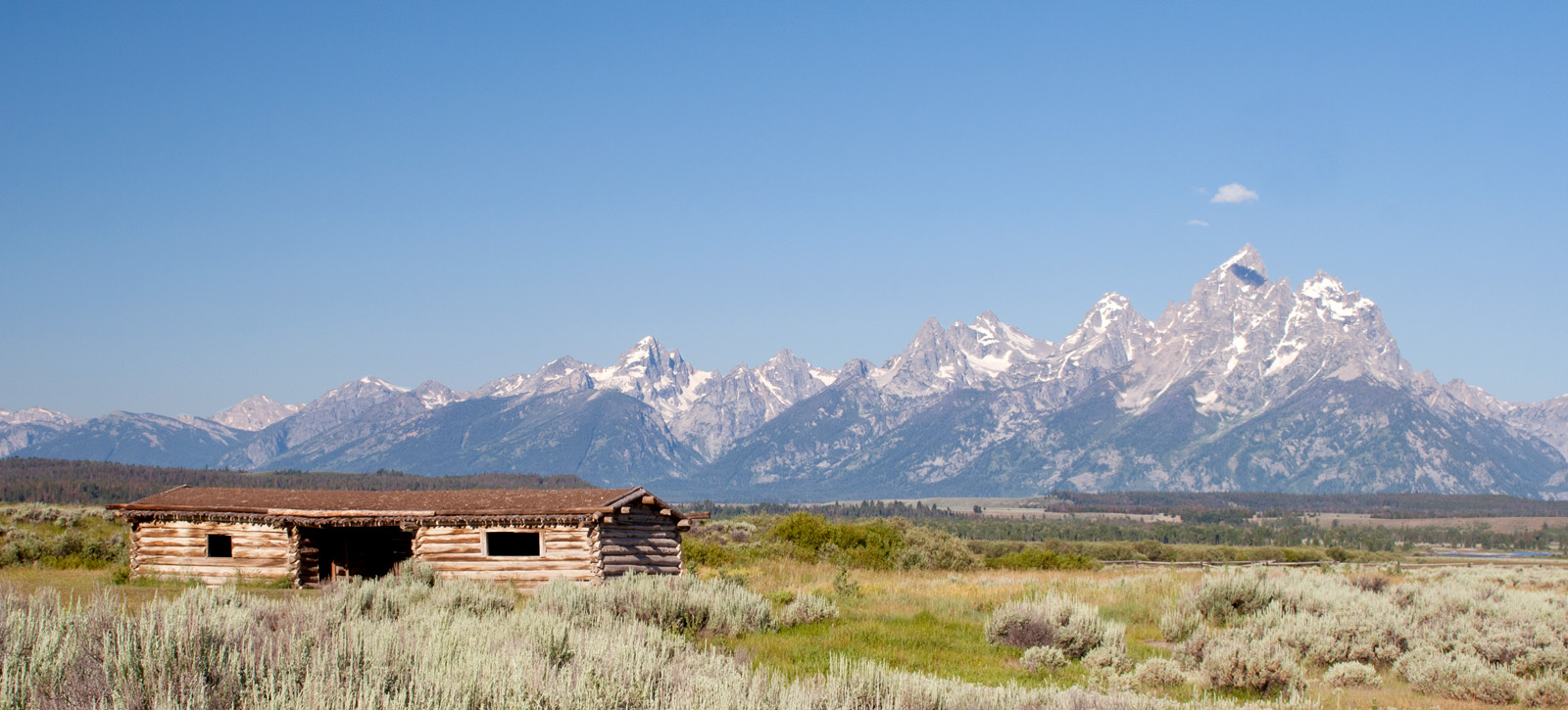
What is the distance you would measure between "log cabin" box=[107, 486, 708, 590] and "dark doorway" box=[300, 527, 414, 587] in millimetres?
38

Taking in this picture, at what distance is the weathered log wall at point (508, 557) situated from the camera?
75.3ft

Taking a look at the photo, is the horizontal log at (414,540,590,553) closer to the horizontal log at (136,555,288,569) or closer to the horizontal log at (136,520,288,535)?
the horizontal log at (136,555,288,569)

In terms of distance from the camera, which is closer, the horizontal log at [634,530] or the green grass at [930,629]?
the green grass at [930,629]

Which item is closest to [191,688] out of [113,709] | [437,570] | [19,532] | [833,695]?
[113,709]

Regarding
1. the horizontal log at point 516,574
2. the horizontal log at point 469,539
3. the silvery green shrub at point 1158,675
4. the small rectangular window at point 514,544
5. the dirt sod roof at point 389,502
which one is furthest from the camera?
the small rectangular window at point 514,544

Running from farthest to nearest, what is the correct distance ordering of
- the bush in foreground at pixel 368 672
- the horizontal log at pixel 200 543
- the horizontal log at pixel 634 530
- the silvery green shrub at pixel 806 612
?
the horizontal log at pixel 200 543
the horizontal log at pixel 634 530
the silvery green shrub at pixel 806 612
the bush in foreground at pixel 368 672

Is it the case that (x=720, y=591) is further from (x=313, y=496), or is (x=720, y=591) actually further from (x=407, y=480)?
(x=407, y=480)

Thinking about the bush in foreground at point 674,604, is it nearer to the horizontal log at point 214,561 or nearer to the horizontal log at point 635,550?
the horizontal log at point 635,550

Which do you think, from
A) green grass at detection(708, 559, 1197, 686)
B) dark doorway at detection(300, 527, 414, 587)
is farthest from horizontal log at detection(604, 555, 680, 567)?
dark doorway at detection(300, 527, 414, 587)

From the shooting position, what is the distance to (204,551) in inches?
949

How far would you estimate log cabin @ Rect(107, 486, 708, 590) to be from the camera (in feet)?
75.8

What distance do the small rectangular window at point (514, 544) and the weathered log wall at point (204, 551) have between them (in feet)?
15.1

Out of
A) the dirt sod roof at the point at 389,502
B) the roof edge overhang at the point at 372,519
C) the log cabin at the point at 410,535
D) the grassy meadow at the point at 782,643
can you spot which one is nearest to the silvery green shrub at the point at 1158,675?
the grassy meadow at the point at 782,643

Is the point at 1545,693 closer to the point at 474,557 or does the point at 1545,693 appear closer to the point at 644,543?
the point at 644,543
